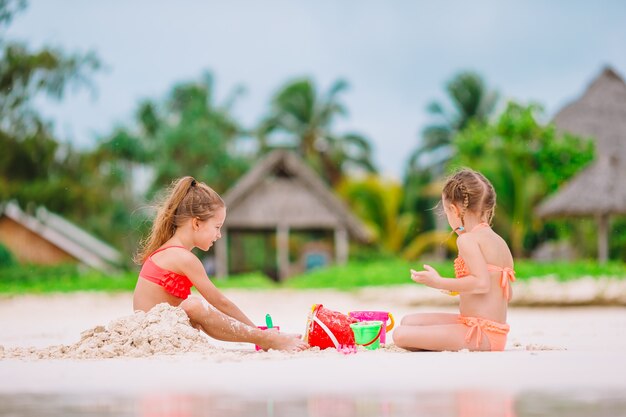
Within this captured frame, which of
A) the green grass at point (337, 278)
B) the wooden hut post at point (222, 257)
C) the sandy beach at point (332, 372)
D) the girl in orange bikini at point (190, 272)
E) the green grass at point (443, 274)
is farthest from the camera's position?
the wooden hut post at point (222, 257)

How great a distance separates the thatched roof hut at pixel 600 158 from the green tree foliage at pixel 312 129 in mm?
8831

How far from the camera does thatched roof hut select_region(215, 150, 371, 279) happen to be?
22.5m

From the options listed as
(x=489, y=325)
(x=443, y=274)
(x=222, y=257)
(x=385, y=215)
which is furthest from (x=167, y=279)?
(x=385, y=215)

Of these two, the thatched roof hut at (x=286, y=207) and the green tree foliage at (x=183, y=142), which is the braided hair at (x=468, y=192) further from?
the green tree foliage at (x=183, y=142)

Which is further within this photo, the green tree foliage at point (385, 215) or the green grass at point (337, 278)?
the green tree foliage at point (385, 215)

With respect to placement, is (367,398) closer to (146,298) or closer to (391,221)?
(146,298)

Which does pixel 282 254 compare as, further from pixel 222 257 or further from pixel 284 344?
pixel 284 344

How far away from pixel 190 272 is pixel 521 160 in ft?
73.2

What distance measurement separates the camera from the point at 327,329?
5.12m

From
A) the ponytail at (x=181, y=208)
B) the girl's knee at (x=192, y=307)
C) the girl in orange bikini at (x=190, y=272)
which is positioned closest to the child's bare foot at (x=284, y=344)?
the girl in orange bikini at (x=190, y=272)

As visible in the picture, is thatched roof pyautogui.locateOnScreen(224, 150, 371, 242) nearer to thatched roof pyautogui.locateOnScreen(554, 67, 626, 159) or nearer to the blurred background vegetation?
the blurred background vegetation

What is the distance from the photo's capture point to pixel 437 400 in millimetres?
3445

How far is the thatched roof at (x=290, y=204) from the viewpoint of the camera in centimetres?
2248

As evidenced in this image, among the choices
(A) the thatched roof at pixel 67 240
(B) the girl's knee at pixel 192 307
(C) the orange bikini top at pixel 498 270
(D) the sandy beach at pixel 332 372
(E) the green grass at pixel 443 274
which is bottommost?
(D) the sandy beach at pixel 332 372
